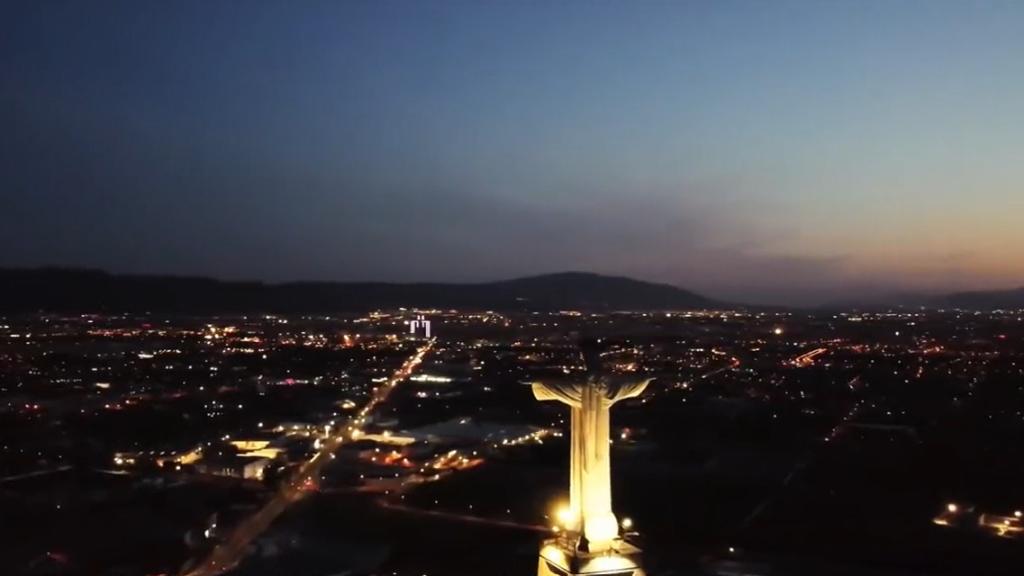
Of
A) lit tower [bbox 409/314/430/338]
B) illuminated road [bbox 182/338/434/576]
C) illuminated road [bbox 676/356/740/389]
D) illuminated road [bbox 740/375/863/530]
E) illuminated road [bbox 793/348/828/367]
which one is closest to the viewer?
illuminated road [bbox 182/338/434/576]

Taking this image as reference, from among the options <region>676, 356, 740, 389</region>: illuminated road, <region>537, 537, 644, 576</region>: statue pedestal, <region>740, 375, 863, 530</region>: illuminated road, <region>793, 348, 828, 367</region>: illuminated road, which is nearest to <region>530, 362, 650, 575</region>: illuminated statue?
<region>537, 537, 644, 576</region>: statue pedestal

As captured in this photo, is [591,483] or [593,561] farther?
[591,483]

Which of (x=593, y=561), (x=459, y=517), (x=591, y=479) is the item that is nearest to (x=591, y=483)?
(x=591, y=479)

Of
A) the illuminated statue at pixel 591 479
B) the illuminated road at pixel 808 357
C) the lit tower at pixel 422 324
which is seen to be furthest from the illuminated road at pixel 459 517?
the illuminated road at pixel 808 357

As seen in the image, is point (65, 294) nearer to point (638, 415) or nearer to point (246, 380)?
point (246, 380)

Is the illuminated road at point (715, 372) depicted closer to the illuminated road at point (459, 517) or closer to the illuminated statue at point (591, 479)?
the illuminated road at point (459, 517)

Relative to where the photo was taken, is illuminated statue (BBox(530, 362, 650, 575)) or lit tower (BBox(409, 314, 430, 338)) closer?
illuminated statue (BBox(530, 362, 650, 575))

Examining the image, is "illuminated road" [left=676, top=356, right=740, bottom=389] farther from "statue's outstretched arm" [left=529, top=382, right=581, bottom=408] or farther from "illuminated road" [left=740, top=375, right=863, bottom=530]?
"statue's outstretched arm" [left=529, top=382, right=581, bottom=408]

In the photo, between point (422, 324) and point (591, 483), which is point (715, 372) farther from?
point (591, 483)
